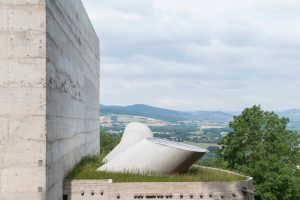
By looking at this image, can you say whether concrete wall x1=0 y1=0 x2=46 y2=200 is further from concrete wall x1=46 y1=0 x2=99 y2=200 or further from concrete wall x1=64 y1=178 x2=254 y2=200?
concrete wall x1=64 y1=178 x2=254 y2=200

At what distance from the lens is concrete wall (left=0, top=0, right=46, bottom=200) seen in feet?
55.3

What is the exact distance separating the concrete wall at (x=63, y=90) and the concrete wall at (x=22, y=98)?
515mm

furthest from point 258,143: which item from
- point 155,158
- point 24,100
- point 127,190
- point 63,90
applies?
point 24,100

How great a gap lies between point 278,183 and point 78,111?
1568 centimetres

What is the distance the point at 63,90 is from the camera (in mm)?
21141

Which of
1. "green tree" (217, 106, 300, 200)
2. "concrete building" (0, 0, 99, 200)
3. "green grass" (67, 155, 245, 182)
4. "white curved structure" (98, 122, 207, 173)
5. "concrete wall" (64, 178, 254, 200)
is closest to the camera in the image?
"concrete building" (0, 0, 99, 200)

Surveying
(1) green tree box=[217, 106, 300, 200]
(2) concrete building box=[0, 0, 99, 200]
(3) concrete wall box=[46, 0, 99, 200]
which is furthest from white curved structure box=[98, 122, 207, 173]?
(1) green tree box=[217, 106, 300, 200]

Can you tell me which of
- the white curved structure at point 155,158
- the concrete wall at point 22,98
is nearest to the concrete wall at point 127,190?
the white curved structure at point 155,158

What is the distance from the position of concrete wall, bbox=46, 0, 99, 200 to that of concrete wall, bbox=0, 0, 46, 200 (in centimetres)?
51

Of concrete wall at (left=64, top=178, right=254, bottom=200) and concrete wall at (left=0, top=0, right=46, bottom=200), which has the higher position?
concrete wall at (left=0, top=0, right=46, bottom=200)

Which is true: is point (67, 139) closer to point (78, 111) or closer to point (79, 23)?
point (78, 111)

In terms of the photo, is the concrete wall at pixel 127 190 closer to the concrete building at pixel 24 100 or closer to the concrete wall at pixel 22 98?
the concrete building at pixel 24 100

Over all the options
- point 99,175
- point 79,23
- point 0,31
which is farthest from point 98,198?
point 79,23

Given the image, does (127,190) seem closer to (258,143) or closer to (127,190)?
(127,190)
